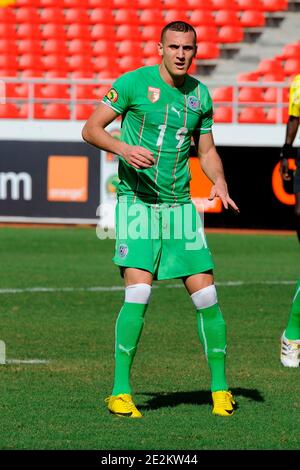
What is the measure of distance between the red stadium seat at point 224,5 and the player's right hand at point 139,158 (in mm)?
18075

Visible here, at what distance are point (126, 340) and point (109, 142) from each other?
3.44 feet

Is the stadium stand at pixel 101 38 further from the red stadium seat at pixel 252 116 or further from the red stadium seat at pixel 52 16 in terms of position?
the red stadium seat at pixel 252 116

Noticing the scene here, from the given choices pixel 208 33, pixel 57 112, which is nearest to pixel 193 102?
pixel 57 112

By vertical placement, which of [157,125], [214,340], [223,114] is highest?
[157,125]

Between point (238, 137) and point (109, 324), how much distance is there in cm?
874

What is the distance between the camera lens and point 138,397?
703cm

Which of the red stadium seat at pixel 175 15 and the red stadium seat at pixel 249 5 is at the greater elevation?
the red stadium seat at pixel 249 5

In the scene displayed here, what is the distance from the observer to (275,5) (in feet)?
76.4

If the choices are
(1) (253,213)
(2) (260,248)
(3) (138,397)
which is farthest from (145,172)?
(1) (253,213)

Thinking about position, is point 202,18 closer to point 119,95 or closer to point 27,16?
point 27,16

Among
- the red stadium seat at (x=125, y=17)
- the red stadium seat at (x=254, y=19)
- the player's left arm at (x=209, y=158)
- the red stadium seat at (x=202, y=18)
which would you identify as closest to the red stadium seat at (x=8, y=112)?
the red stadium seat at (x=125, y=17)

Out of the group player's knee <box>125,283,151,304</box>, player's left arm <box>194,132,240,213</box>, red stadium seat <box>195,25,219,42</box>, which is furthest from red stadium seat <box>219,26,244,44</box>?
player's knee <box>125,283,151,304</box>

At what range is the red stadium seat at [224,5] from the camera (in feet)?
77.9
